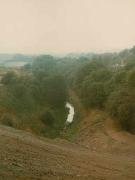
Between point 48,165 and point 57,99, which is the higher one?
point 48,165

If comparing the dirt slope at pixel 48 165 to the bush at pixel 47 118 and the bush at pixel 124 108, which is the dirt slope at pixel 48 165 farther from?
the bush at pixel 47 118

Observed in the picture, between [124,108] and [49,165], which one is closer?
[49,165]

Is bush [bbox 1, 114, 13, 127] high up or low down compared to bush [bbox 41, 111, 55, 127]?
up

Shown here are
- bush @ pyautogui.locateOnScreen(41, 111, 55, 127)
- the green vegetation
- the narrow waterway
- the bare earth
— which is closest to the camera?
the bare earth

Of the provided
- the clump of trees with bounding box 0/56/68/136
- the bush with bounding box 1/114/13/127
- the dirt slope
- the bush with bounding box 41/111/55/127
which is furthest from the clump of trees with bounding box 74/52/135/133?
the dirt slope

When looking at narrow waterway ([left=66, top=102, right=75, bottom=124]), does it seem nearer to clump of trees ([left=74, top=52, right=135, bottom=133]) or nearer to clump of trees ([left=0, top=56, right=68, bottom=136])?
clump of trees ([left=0, top=56, right=68, bottom=136])

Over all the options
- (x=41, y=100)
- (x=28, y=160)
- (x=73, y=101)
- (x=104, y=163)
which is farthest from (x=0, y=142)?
(x=73, y=101)

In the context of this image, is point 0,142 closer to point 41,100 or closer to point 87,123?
point 87,123

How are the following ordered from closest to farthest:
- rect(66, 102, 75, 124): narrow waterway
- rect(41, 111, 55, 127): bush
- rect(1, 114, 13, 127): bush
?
1. rect(1, 114, 13, 127): bush
2. rect(41, 111, 55, 127): bush
3. rect(66, 102, 75, 124): narrow waterway

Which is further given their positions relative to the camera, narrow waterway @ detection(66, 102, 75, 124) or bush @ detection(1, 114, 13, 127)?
narrow waterway @ detection(66, 102, 75, 124)

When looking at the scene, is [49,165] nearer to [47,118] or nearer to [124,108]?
[124,108]

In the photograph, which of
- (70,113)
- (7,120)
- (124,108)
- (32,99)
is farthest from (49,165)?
(70,113)

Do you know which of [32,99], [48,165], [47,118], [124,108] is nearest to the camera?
[48,165]
